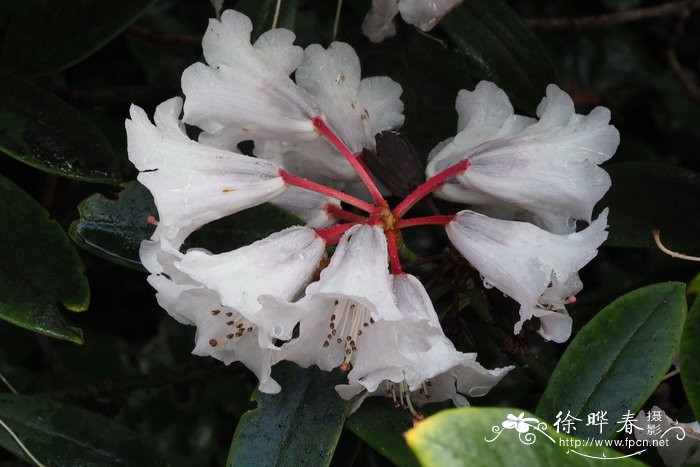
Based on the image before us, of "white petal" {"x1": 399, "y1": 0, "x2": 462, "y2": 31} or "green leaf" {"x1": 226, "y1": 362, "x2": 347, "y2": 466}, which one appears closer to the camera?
"green leaf" {"x1": 226, "y1": 362, "x2": 347, "y2": 466}

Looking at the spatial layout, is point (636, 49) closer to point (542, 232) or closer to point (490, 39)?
point (490, 39)

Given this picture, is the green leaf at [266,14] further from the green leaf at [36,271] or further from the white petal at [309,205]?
the green leaf at [36,271]

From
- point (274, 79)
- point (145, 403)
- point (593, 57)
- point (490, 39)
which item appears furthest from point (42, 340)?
point (593, 57)

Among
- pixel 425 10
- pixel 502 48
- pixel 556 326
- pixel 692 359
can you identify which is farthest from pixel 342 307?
pixel 502 48

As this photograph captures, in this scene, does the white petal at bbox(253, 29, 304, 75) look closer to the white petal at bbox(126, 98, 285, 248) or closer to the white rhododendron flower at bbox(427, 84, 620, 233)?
the white petal at bbox(126, 98, 285, 248)

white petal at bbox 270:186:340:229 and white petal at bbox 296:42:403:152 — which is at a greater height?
white petal at bbox 296:42:403:152

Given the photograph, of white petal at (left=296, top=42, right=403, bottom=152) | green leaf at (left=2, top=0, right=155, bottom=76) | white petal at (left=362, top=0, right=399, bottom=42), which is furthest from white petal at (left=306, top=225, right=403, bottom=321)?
green leaf at (left=2, top=0, right=155, bottom=76)

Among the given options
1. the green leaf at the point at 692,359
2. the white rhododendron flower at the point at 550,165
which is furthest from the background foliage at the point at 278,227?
the white rhododendron flower at the point at 550,165
